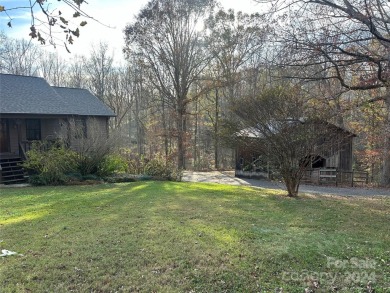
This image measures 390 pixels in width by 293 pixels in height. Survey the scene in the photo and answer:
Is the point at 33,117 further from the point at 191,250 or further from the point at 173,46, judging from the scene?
the point at 191,250

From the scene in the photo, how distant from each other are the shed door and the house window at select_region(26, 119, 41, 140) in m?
1.26

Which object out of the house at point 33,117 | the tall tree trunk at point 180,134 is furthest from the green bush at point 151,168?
the tall tree trunk at point 180,134

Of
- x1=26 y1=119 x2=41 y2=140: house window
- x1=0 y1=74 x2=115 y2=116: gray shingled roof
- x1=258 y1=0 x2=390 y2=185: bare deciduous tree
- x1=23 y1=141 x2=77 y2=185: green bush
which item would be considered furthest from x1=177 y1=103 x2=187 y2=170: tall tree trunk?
x1=258 y1=0 x2=390 y2=185: bare deciduous tree

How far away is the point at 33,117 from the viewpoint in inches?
658

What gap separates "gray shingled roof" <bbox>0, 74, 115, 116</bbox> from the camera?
16.6 metres

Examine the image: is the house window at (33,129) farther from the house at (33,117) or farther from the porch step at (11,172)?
the porch step at (11,172)

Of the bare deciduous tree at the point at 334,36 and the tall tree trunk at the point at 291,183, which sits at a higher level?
the bare deciduous tree at the point at 334,36

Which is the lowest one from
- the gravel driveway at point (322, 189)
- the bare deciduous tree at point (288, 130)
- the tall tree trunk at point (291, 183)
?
the gravel driveway at point (322, 189)

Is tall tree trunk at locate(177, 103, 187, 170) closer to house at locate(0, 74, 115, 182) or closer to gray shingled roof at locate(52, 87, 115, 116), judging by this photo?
gray shingled roof at locate(52, 87, 115, 116)

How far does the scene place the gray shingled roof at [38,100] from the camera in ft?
54.4

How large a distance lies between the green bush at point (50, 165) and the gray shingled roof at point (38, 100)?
353 centimetres

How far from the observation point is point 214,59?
26.7 metres

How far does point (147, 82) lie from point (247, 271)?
25.0 metres

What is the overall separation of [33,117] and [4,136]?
201cm
